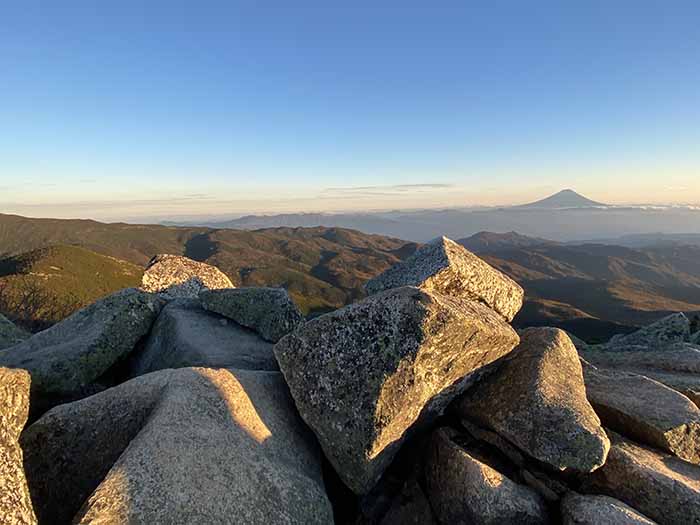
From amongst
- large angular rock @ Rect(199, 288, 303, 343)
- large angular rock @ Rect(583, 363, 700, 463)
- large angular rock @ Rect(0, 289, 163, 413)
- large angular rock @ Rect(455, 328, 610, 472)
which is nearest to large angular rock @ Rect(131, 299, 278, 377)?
large angular rock @ Rect(199, 288, 303, 343)

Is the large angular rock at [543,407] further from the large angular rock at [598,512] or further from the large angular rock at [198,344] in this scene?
the large angular rock at [198,344]

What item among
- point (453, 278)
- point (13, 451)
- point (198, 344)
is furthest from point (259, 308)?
point (13, 451)

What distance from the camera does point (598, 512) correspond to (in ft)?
27.3

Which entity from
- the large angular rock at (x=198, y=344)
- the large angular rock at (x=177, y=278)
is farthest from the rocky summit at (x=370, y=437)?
the large angular rock at (x=177, y=278)

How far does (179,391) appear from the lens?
1000 centimetres

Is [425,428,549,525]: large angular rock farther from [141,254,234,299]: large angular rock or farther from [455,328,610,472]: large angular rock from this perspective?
[141,254,234,299]: large angular rock

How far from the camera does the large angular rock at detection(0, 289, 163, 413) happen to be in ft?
41.9

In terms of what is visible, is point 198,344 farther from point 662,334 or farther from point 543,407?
point 662,334

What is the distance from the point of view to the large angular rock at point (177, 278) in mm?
20672

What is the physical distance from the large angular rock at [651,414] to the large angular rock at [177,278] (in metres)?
15.7

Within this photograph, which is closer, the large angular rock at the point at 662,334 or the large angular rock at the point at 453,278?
the large angular rock at the point at 453,278

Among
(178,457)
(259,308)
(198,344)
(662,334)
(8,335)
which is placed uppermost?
(259,308)

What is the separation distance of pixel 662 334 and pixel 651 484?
21.6 metres

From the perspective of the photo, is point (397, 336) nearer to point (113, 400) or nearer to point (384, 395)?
point (384, 395)
